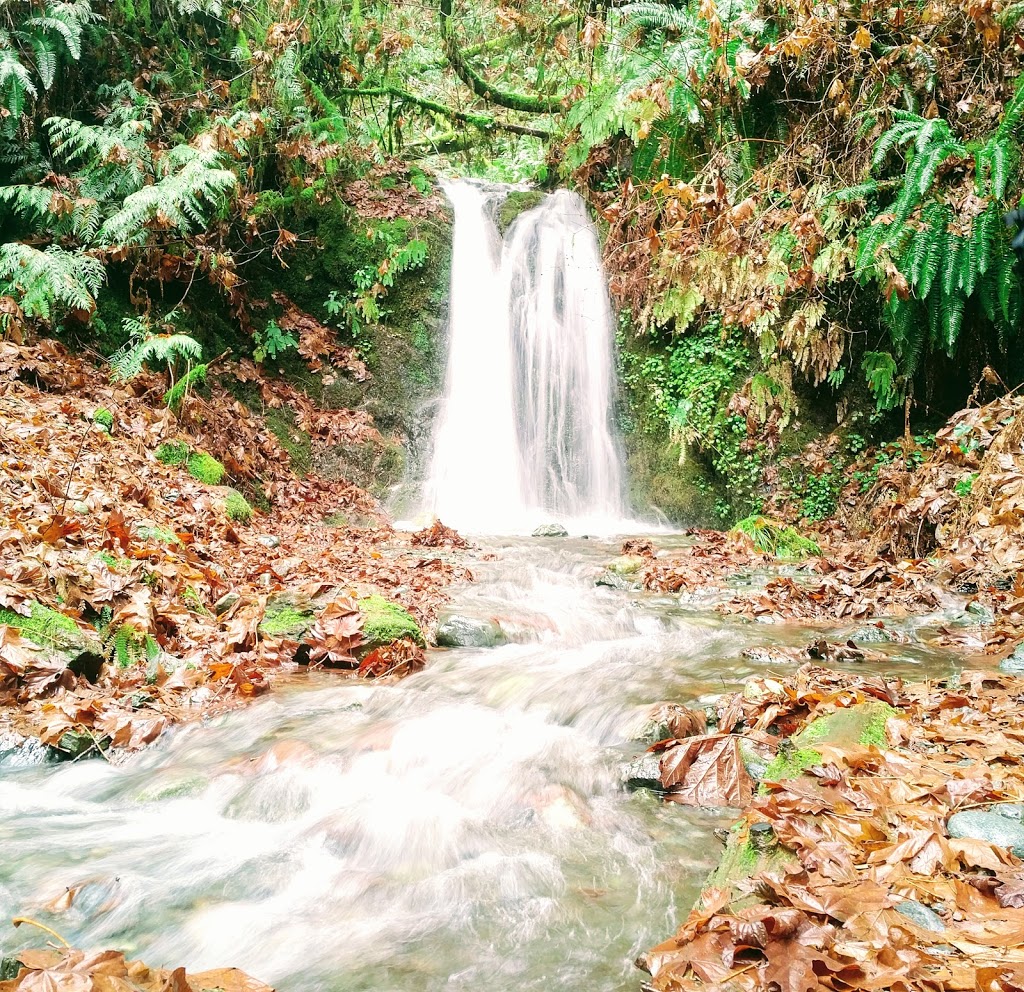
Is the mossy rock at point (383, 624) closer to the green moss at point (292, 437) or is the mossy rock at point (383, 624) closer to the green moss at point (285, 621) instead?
the green moss at point (285, 621)

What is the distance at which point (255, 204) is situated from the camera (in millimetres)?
9938

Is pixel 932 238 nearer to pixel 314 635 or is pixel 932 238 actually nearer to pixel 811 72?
pixel 811 72

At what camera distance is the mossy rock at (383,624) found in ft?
14.9

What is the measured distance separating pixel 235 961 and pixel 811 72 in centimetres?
954

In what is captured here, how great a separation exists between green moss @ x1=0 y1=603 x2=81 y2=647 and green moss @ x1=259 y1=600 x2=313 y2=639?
105 centimetres

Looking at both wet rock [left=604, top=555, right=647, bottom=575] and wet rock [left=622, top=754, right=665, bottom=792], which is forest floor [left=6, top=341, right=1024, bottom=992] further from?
wet rock [left=604, top=555, right=647, bottom=575]

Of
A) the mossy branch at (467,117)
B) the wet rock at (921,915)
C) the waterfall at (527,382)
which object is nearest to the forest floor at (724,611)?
the wet rock at (921,915)

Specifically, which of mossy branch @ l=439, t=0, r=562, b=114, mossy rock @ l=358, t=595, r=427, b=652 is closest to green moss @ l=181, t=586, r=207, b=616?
mossy rock @ l=358, t=595, r=427, b=652

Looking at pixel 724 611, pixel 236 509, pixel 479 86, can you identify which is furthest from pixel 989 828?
pixel 479 86

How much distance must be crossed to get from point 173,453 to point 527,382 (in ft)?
18.7

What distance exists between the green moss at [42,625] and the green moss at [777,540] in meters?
6.02

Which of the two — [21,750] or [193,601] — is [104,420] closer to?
[193,601]

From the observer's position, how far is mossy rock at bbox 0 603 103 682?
367 centimetres

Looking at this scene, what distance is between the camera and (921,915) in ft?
5.32
